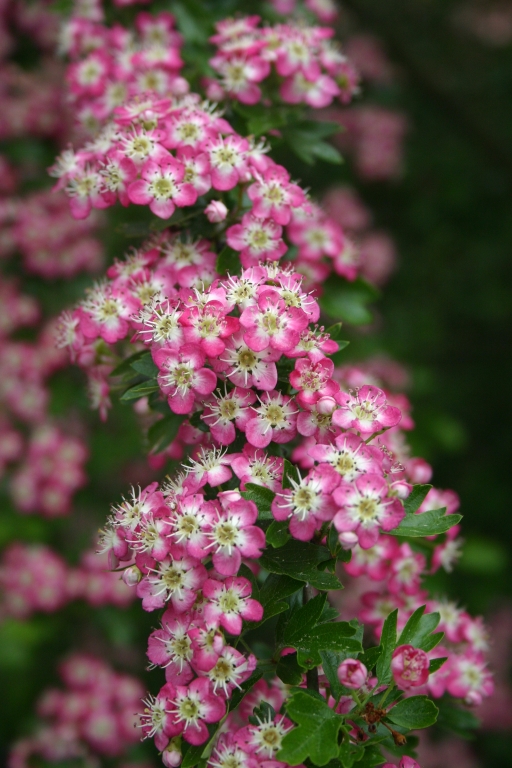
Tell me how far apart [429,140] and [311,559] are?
14.9 ft

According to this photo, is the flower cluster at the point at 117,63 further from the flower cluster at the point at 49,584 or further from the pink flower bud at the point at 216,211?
the flower cluster at the point at 49,584

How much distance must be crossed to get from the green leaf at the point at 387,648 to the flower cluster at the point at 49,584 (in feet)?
7.67

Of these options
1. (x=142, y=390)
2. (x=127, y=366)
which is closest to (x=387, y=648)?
(x=142, y=390)

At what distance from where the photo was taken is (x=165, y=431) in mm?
1960

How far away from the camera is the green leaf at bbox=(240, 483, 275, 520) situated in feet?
5.02

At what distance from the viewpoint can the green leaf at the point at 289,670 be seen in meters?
1.52

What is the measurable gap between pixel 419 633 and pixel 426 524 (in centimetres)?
25

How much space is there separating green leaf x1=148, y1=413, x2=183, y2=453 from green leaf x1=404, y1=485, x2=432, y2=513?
2.09 feet

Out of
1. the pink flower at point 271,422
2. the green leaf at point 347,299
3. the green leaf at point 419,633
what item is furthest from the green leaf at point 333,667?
the green leaf at point 347,299

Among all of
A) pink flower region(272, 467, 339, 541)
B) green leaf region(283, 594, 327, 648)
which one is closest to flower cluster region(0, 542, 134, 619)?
green leaf region(283, 594, 327, 648)

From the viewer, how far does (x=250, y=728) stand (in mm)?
1549

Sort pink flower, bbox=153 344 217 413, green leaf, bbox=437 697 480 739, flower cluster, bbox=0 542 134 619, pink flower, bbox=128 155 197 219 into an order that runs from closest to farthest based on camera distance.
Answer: pink flower, bbox=153 344 217 413 → pink flower, bbox=128 155 197 219 → green leaf, bbox=437 697 480 739 → flower cluster, bbox=0 542 134 619

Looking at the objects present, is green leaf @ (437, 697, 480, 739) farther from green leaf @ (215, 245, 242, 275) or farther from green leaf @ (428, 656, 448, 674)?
green leaf @ (215, 245, 242, 275)

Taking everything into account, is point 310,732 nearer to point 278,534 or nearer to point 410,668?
point 410,668
